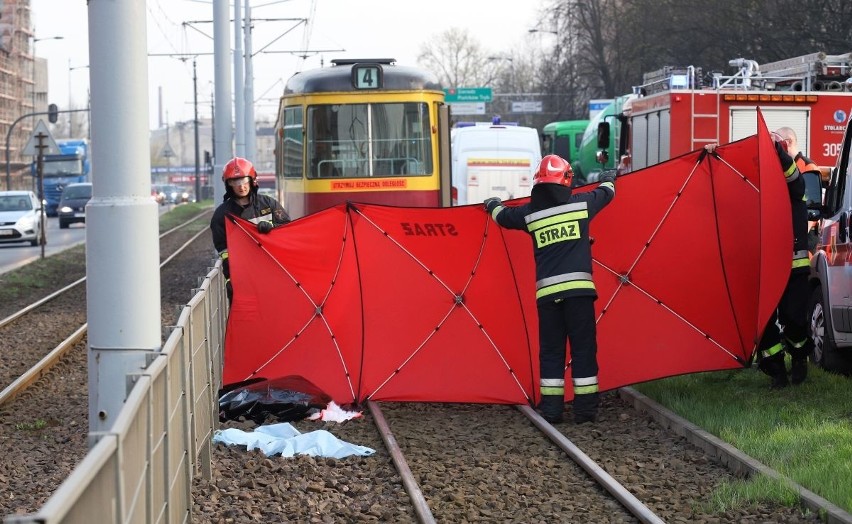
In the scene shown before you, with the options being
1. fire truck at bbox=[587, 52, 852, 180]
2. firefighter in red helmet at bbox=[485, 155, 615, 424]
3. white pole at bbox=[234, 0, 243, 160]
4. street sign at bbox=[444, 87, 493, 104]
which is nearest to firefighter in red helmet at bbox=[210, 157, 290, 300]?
firefighter in red helmet at bbox=[485, 155, 615, 424]

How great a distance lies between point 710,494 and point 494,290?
3.62m

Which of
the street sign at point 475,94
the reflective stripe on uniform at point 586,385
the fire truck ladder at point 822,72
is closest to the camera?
the reflective stripe on uniform at point 586,385

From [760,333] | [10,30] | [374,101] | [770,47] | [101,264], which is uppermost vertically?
[10,30]

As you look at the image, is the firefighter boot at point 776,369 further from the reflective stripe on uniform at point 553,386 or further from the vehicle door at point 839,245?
the reflective stripe on uniform at point 553,386

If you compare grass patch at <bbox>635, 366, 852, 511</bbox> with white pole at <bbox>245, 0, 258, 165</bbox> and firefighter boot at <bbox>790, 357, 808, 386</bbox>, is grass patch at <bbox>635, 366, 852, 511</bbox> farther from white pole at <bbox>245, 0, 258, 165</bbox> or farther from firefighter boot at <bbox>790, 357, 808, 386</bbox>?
white pole at <bbox>245, 0, 258, 165</bbox>

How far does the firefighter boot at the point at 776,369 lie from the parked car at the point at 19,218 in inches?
1153

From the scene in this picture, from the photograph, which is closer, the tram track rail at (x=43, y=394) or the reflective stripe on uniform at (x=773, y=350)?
the tram track rail at (x=43, y=394)

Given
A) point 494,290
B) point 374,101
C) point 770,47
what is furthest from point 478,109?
point 494,290

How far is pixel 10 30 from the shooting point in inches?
4523

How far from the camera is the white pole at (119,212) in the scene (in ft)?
20.5

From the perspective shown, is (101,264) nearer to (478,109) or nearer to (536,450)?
(536,450)

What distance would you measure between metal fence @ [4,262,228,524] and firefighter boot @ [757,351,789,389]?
4346mm

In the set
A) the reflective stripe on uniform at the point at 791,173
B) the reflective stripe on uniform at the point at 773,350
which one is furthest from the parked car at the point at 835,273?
the reflective stripe on uniform at the point at 791,173

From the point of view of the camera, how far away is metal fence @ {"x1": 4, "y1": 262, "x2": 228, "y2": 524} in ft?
10.8
